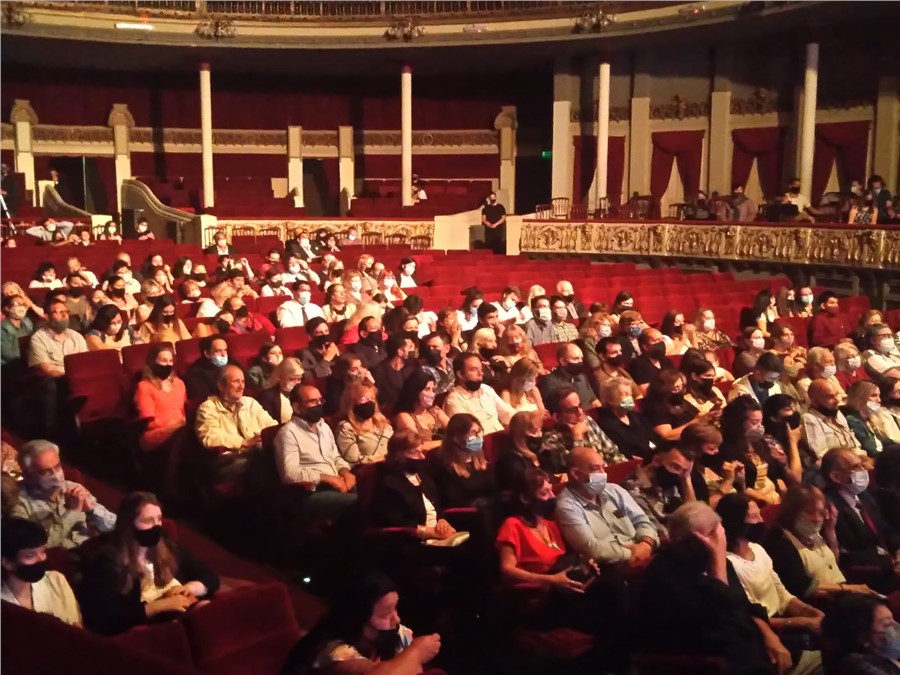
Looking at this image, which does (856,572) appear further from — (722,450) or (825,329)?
(825,329)

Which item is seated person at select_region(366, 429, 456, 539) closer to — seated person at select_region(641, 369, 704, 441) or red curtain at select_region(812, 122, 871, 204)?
seated person at select_region(641, 369, 704, 441)

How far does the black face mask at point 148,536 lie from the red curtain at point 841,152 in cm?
1231

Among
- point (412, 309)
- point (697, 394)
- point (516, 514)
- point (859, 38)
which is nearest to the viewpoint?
point (516, 514)

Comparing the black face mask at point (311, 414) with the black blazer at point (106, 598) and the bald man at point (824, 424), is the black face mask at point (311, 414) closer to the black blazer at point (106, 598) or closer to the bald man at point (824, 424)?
the black blazer at point (106, 598)

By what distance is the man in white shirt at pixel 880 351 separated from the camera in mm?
6094

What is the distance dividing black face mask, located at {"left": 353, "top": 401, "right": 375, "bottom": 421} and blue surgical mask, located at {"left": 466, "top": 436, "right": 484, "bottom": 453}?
0.67 m

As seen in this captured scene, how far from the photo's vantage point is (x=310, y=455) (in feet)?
13.0

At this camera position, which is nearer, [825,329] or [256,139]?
[825,329]

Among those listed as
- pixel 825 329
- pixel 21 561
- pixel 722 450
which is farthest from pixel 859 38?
pixel 21 561

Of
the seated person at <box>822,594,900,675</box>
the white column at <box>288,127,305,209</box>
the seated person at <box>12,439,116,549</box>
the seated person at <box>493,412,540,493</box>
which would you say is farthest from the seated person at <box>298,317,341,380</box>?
the white column at <box>288,127,305,209</box>

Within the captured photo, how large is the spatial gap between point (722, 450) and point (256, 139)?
14847mm

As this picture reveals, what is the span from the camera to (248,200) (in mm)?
15695

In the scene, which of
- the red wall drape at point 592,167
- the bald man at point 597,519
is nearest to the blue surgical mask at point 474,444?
the bald man at point 597,519

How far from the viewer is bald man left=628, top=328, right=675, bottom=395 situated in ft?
18.3
